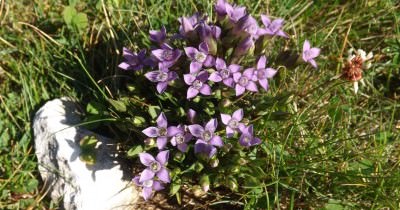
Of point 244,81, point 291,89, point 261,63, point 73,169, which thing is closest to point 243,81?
point 244,81

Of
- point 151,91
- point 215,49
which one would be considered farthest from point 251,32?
point 151,91

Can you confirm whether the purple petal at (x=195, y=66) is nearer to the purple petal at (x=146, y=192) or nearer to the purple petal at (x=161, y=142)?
the purple petal at (x=161, y=142)

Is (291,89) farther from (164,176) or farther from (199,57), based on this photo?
(164,176)

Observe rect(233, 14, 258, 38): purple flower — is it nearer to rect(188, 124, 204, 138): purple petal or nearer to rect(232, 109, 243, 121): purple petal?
rect(232, 109, 243, 121): purple petal

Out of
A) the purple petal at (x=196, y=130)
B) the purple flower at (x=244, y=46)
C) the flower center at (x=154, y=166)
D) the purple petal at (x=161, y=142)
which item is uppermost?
the purple flower at (x=244, y=46)

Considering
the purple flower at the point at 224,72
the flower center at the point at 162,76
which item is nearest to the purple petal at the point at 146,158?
the flower center at the point at 162,76

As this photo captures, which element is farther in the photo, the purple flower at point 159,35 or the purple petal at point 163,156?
the purple flower at point 159,35
